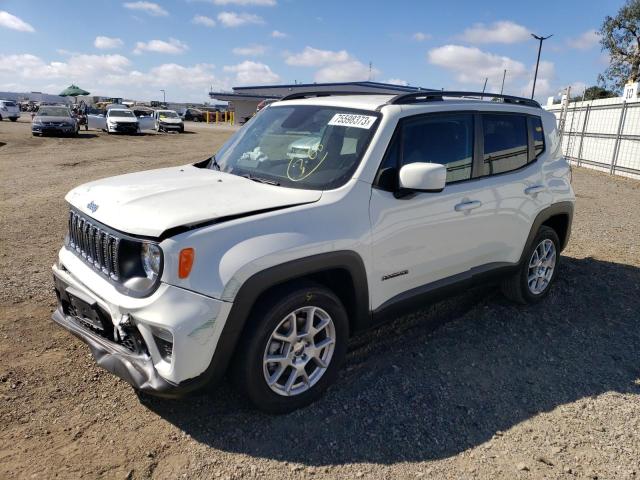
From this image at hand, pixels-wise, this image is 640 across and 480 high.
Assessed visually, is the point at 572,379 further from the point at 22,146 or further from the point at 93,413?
the point at 22,146

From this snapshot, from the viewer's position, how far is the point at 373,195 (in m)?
3.19

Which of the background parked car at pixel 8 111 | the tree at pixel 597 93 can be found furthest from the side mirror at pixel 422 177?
the background parked car at pixel 8 111

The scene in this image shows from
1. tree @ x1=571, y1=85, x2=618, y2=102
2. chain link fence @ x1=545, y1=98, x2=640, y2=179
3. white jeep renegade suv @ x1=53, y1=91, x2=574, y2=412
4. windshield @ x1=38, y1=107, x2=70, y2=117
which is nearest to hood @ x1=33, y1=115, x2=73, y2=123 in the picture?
windshield @ x1=38, y1=107, x2=70, y2=117

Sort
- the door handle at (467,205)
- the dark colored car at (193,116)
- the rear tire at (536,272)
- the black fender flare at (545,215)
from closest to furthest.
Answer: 1. the door handle at (467,205)
2. the black fender flare at (545,215)
3. the rear tire at (536,272)
4. the dark colored car at (193,116)

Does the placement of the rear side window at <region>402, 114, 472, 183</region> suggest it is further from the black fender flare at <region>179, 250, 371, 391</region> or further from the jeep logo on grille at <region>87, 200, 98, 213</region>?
the jeep logo on grille at <region>87, 200, 98, 213</region>

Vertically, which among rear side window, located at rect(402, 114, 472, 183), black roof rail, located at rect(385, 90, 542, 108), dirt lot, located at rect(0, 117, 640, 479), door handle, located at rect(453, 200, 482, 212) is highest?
black roof rail, located at rect(385, 90, 542, 108)

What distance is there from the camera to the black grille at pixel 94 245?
281cm

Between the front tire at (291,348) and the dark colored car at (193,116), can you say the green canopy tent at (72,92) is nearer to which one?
the dark colored car at (193,116)

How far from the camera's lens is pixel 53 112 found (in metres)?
24.6

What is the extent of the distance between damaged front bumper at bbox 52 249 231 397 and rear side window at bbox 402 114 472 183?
1716 mm

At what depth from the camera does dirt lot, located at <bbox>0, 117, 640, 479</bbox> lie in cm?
269

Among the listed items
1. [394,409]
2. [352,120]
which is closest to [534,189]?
[352,120]

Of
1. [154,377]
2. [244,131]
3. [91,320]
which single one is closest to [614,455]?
[154,377]

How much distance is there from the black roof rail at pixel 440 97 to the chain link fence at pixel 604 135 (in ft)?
32.4
